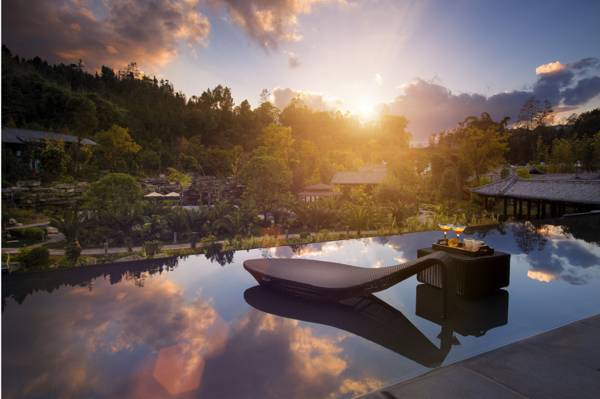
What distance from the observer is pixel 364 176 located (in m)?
23.0

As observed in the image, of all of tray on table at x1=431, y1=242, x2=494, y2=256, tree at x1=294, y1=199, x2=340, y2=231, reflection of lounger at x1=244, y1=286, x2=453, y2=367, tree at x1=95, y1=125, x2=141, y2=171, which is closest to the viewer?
reflection of lounger at x1=244, y1=286, x2=453, y2=367

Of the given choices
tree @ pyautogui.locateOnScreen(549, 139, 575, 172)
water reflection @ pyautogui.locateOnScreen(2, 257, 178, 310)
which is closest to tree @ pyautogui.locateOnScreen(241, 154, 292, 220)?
water reflection @ pyautogui.locateOnScreen(2, 257, 178, 310)

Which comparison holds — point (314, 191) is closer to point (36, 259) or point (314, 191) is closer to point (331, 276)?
point (36, 259)

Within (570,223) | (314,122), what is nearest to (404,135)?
(314,122)

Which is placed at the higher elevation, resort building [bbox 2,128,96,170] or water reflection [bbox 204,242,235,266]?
resort building [bbox 2,128,96,170]

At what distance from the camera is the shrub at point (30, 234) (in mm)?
10344

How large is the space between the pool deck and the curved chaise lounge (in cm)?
84

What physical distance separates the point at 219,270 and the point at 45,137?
16.7 meters

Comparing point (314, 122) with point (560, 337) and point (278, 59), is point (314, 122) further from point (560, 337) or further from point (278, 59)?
point (560, 337)

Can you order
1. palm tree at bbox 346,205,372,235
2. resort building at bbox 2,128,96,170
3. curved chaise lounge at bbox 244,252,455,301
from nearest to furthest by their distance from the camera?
curved chaise lounge at bbox 244,252,455,301 < palm tree at bbox 346,205,372,235 < resort building at bbox 2,128,96,170

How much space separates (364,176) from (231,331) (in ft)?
68.8

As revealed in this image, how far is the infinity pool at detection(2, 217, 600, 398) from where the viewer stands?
2139 millimetres

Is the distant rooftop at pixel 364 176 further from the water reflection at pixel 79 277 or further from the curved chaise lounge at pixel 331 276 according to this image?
the curved chaise lounge at pixel 331 276

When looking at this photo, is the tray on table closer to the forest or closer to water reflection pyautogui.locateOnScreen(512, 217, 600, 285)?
water reflection pyautogui.locateOnScreen(512, 217, 600, 285)
